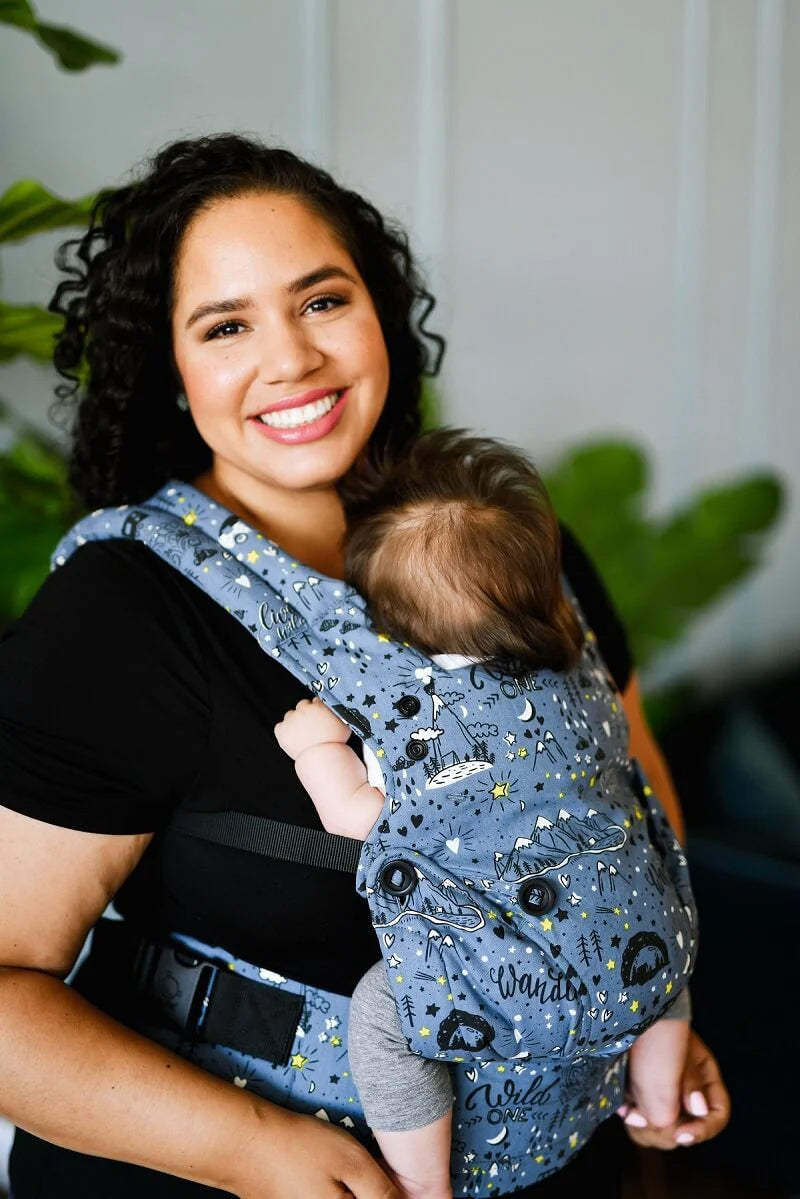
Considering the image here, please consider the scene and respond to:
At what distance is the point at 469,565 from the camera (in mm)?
1149

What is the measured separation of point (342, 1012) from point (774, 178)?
3.04 metres

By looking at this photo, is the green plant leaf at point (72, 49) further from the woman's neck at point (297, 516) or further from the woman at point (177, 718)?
the woman's neck at point (297, 516)

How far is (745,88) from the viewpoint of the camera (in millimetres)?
3275

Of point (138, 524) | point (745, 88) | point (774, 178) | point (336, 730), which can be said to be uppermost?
point (745, 88)

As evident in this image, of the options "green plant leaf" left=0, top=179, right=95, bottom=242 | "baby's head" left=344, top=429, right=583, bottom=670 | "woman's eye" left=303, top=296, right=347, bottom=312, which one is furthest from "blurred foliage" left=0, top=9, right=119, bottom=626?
"baby's head" left=344, top=429, right=583, bottom=670

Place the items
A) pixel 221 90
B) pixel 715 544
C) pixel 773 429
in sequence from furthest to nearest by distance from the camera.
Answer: pixel 773 429 → pixel 715 544 → pixel 221 90

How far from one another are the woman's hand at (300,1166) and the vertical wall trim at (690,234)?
2598 mm

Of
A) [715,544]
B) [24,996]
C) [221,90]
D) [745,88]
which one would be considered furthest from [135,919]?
[745,88]

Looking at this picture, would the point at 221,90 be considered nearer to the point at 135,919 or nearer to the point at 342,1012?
the point at 135,919

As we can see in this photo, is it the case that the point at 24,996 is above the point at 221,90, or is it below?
below

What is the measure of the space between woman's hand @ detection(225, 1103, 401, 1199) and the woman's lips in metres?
0.68

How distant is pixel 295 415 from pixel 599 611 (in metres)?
0.51

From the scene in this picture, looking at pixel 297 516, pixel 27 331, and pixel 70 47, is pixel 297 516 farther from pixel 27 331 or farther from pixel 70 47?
pixel 70 47

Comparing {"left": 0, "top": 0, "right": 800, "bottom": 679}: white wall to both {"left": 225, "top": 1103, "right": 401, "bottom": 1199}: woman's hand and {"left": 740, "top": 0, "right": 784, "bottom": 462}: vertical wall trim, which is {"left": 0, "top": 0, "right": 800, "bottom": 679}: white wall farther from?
{"left": 225, "top": 1103, "right": 401, "bottom": 1199}: woman's hand
